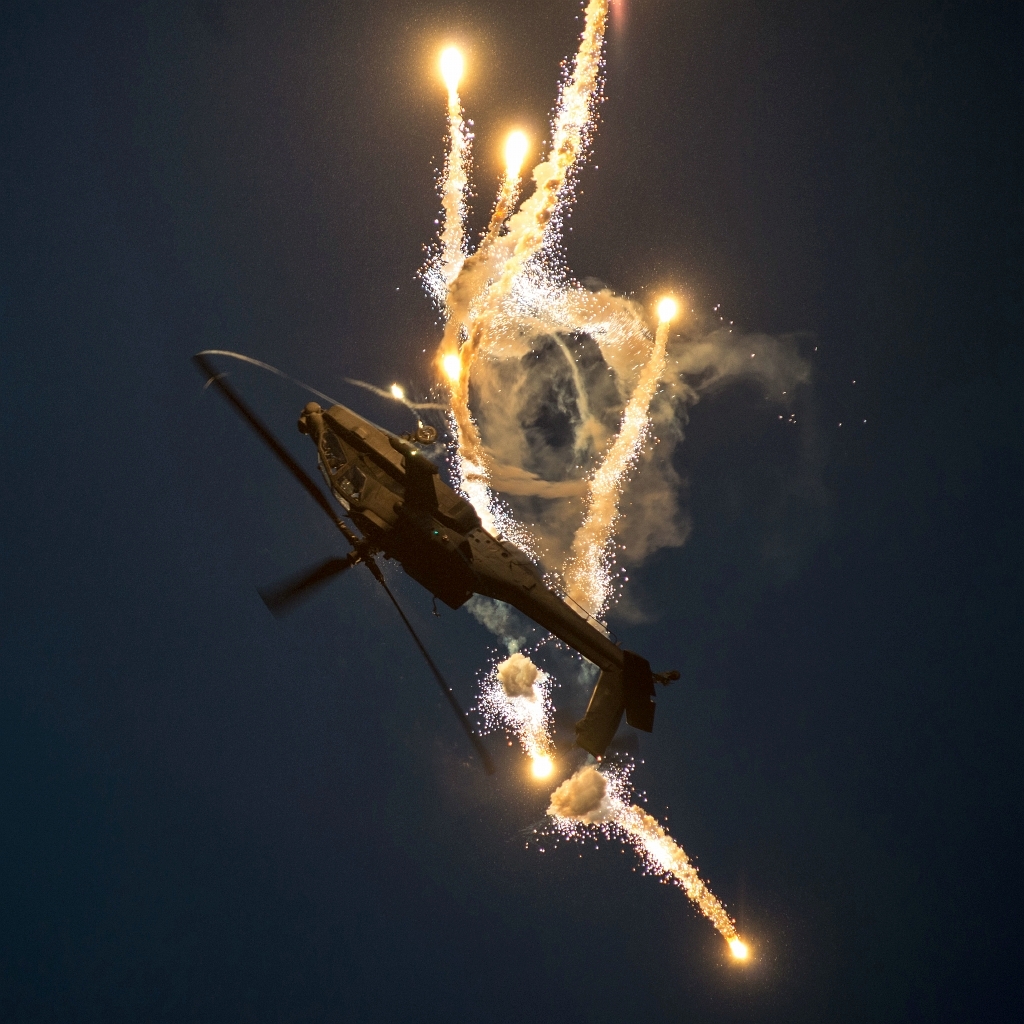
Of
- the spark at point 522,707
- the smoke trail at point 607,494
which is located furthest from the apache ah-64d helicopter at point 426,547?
the spark at point 522,707

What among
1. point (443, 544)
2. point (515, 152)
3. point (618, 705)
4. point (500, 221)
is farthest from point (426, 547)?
point (515, 152)

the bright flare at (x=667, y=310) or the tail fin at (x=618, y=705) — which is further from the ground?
the bright flare at (x=667, y=310)

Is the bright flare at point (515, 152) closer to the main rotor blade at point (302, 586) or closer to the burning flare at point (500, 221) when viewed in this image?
the burning flare at point (500, 221)

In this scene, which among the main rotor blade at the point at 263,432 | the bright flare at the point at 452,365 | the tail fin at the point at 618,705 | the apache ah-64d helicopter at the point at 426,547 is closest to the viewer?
the main rotor blade at the point at 263,432

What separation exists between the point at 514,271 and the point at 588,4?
594 cm

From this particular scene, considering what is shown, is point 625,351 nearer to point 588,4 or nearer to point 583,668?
point 588,4

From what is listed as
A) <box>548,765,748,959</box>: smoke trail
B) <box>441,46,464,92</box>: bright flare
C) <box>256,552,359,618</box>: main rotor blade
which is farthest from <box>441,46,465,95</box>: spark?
<box>548,765,748,959</box>: smoke trail

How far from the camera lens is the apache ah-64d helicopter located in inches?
479

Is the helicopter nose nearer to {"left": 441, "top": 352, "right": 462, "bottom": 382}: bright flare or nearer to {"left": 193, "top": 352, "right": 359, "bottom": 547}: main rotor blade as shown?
{"left": 193, "top": 352, "right": 359, "bottom": 547}: main rotor blade

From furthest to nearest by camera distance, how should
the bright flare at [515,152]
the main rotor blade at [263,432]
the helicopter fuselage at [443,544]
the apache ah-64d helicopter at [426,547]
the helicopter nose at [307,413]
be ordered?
the bright flare at [515,152] < the helicopter nose at [307,413] < the helicopter fuselage at [443,544] < the apache ah-64d helicopter at [426,547] < the main rotor blade at [263,432]

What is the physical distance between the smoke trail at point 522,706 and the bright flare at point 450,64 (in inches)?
560

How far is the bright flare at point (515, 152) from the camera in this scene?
15.1 meters

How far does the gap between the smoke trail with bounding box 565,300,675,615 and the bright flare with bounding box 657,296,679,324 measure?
74 cm

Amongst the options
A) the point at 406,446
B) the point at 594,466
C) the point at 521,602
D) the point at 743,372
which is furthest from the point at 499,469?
the point at 743,372
